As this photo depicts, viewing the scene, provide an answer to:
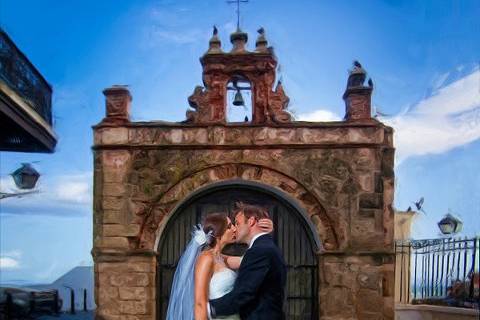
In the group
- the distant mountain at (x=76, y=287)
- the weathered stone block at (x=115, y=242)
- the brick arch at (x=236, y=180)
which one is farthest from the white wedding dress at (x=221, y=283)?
the distant mountain at (x=76, y=287)

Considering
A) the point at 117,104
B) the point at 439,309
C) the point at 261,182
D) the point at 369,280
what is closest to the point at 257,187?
the point at 261,182

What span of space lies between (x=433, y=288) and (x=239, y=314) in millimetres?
6933

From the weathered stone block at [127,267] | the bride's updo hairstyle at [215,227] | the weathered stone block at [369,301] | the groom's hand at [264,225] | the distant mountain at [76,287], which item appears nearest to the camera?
the groom's hand at [264,225]

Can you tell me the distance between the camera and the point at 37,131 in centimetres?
921

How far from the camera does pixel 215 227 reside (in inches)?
173

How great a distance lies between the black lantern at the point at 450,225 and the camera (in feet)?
35.7

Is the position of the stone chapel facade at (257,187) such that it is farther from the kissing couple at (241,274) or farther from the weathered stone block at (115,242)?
the kissing couple at (241,274)

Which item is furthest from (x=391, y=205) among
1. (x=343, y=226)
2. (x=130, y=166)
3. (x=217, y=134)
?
(x=130, y=166)

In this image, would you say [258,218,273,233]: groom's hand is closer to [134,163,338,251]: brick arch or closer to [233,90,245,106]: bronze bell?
[134,163,338,251]: brick arch

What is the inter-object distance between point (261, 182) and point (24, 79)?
146 inches

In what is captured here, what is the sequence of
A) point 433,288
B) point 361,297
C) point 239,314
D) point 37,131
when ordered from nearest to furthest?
1. point 239,314
2. point 361,297
3. point 37,131
4. point 433,288

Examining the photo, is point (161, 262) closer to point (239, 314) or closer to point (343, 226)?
point (343, 226)

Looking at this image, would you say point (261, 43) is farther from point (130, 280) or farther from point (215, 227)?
point (215, 227)

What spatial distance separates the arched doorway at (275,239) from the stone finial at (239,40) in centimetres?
211
